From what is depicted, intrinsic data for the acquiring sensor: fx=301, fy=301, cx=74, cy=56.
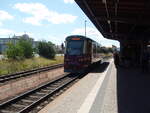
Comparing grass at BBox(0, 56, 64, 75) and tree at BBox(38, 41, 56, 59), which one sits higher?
tree at BBox(38, 41, 56, 59)

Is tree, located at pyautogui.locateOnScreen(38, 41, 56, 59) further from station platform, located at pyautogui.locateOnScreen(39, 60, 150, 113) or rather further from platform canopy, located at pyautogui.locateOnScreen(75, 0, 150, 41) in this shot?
station platform, located at pyautogui.locateOnScreen(39, 60, 150, 113)

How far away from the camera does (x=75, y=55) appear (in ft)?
82.0

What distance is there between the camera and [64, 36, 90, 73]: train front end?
25.0m

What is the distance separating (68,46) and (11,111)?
15045 mm

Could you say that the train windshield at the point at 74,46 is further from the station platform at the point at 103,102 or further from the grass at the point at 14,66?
the station platform at the point at 103,102

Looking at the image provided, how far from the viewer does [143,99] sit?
39.8 feet

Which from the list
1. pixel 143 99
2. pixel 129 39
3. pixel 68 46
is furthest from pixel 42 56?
pixel 143 99

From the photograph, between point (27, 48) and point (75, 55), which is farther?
point (27, 48)

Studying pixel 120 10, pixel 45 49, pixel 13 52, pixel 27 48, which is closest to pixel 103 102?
pixel 120 10

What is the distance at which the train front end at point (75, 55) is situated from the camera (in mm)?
24953

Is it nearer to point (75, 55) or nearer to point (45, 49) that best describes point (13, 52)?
point (45, 49)

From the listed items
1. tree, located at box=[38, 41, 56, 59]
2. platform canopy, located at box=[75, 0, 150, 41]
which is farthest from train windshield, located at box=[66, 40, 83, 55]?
tree, located at box=[38, 41, 56, 59]

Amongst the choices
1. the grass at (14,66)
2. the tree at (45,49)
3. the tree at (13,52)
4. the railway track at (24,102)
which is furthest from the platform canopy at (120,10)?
the tree at (45,49)

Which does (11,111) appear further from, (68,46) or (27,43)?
(27,43)
